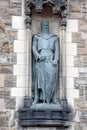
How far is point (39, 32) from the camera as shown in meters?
7.67

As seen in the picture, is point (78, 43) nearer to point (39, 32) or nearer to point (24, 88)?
point (39, 32)

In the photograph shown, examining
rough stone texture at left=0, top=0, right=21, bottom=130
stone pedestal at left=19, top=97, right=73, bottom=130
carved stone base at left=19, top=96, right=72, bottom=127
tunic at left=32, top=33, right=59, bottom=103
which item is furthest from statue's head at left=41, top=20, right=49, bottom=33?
carved stone base at left=19, top=96, right=72, bottom=127

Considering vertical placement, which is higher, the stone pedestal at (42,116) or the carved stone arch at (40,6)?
the carved stone arch at (40,6)

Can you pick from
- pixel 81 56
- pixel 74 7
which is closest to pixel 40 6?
pixel 74 7

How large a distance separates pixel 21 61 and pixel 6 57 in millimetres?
229

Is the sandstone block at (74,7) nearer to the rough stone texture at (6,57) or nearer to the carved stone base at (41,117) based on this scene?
the rough stone texture at (6,57)

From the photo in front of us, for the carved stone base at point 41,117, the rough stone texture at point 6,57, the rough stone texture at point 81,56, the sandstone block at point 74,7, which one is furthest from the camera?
the sandstone block at point 74,7

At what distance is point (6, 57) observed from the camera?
7.47 meters

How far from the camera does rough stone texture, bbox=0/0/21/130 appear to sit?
7.33 m

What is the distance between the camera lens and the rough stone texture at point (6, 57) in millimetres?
7328

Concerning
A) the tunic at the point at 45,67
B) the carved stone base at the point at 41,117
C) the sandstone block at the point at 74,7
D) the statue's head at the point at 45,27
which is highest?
the sandstone block at the point at 74,7

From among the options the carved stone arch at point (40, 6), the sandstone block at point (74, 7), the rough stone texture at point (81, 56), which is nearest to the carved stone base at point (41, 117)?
the rough stone texture at point (81, 56)

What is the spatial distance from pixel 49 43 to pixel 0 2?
0.97 meters

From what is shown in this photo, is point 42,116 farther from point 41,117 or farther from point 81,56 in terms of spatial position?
point 81,56
